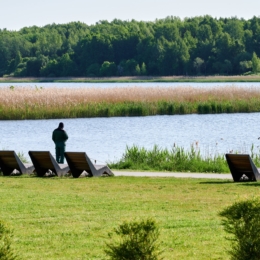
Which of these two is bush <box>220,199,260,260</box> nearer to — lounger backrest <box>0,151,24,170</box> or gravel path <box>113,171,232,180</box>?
gravel path <box>113,171,232,180</box>

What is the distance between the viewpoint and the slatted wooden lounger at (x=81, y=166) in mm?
18797

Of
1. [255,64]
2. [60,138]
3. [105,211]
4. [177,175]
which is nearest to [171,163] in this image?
[177,175]

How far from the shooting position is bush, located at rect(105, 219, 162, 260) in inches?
266

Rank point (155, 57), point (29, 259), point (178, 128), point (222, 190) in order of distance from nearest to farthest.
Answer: point (29, 259) → point (222, 190) → point (178, 128) → point (155, 57)

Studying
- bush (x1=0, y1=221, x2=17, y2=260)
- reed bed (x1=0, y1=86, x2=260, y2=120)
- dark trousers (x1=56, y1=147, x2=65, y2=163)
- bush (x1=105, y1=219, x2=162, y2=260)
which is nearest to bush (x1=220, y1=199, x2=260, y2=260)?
bush (x1=105, y1=219, x2=162, y2=260)

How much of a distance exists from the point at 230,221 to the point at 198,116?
41389 mm

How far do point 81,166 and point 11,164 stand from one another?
1.86 meters

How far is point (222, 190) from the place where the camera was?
1583 centimetres

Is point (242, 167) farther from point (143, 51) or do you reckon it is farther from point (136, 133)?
point (143, 51)

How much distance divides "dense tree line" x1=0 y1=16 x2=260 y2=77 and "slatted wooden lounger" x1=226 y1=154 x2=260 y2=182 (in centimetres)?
11849

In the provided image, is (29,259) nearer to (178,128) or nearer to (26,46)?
(178,128)

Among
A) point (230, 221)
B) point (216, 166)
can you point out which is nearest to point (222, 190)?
point (216, 166)

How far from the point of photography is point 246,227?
7027 millimetres

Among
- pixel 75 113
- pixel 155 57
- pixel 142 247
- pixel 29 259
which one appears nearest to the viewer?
pixel 142 247
